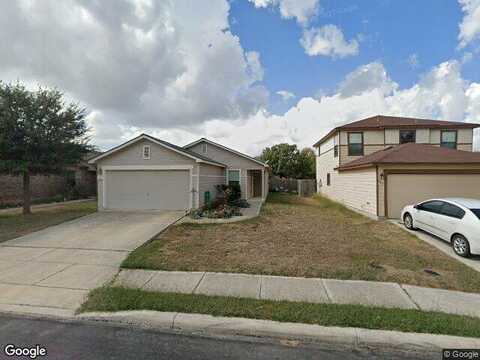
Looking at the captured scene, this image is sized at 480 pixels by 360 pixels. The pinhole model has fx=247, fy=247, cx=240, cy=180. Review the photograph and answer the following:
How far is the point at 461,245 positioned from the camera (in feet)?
22.1

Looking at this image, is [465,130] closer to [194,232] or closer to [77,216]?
[194,232]

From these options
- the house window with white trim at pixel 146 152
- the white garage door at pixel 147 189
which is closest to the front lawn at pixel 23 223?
the white garage door at pixel 147 189

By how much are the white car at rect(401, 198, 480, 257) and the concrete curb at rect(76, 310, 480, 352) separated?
4.54 m

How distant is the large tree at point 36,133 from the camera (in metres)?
11.3

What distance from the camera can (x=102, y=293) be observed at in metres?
4.31

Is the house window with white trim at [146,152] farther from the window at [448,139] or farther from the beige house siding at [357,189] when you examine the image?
the window at [448,139]

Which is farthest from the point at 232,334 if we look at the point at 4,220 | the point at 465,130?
the point at 465,130

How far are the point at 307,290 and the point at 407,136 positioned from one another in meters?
18.4

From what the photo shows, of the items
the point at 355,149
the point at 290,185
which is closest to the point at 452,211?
the point at 355,149

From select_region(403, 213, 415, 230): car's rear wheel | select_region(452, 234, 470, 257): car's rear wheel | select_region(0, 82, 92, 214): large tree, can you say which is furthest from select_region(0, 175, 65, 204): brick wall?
select_region(452, 234, 470, 257): car's rear wheel

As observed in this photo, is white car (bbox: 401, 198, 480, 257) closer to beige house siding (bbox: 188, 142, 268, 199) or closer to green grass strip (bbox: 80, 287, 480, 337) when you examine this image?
green grass strip (bbox: 80, 287, 480, 337)

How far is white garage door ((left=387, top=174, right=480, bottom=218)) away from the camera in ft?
37.9

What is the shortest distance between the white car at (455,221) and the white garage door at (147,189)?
10.3m

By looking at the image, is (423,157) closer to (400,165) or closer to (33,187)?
(400,165)
